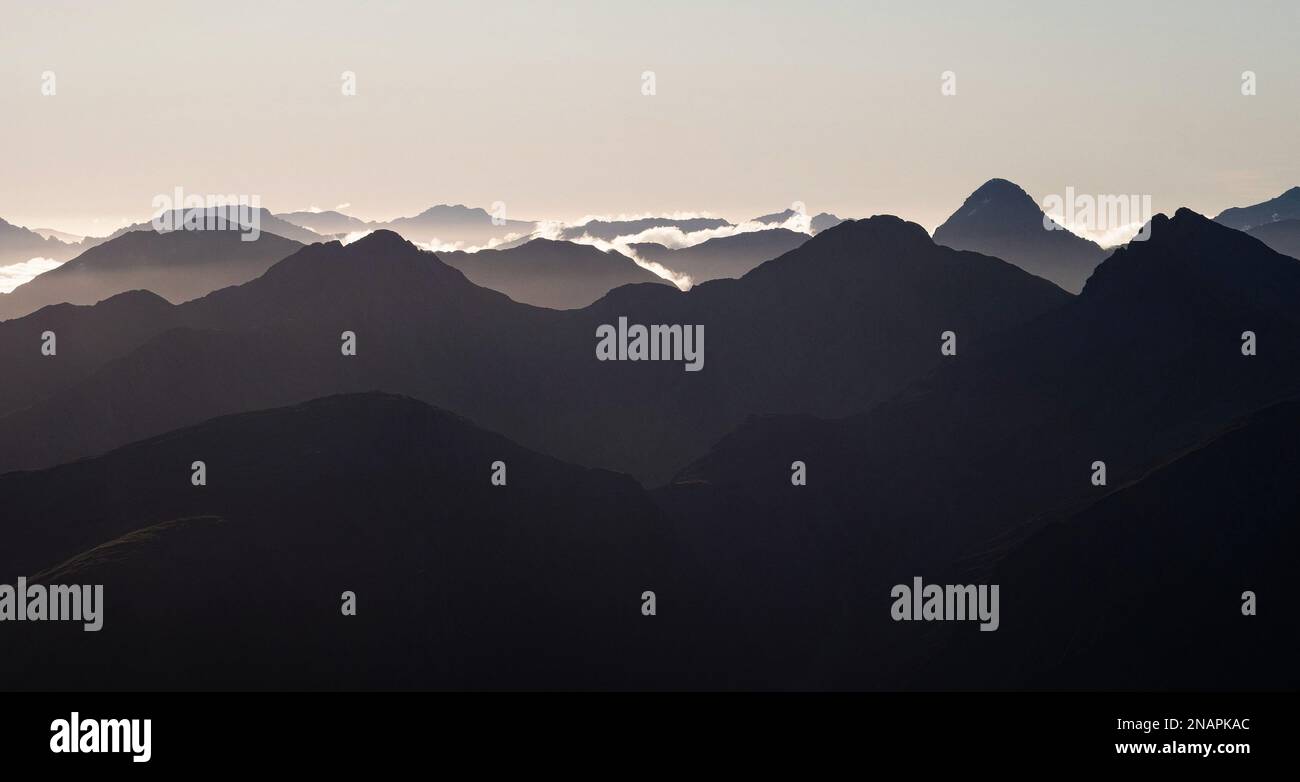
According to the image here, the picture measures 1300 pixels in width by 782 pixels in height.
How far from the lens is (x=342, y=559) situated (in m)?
136

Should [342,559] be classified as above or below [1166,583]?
above

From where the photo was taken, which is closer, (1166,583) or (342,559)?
(342,559)

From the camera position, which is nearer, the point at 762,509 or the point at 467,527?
the point at 467,527

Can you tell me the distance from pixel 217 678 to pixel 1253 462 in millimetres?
128229

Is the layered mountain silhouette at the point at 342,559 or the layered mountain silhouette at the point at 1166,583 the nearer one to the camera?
the layered mountain silhouette at the point at 342,559

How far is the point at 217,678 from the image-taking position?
381ft

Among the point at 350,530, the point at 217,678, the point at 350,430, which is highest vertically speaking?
the point at 350,430

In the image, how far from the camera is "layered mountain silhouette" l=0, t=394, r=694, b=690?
120062 millimetres

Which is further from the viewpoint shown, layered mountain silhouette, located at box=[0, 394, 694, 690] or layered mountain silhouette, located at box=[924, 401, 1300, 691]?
layered mountain silhouette, located at box=[924, 401, 1300, 691]

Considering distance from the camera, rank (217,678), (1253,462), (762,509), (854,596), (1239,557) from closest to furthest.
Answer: (217,678) < (1239,557) < (1253,462) < (854,596) < (762,509)

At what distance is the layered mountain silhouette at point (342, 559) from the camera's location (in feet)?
394

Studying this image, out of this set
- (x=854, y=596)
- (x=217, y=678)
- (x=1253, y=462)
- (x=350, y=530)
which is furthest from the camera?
(x=854, y=596)
